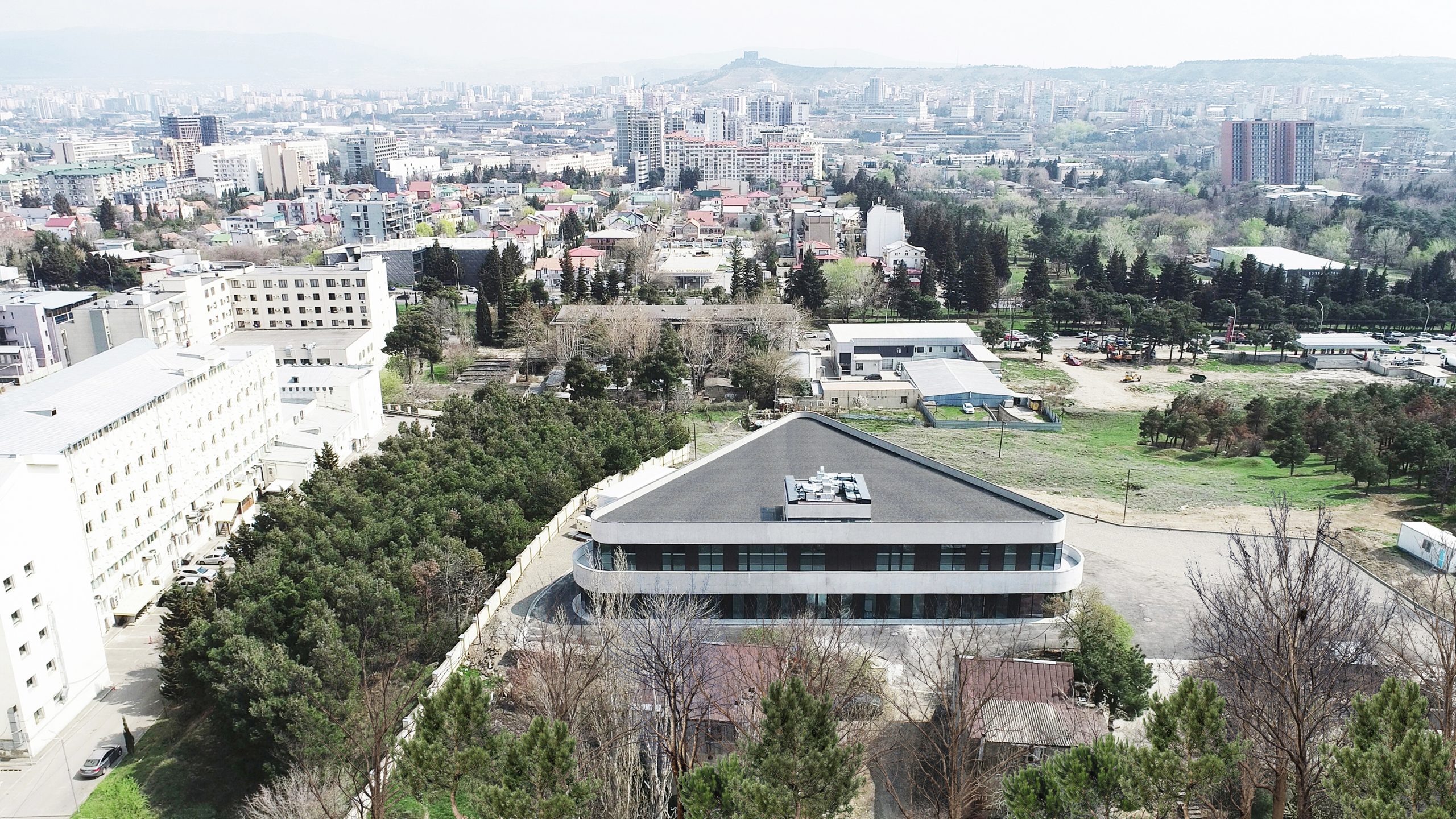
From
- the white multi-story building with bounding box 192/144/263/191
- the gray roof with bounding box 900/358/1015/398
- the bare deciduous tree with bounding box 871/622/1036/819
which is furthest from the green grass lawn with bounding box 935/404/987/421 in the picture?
the white multi-story building with bounding box 192/144/263/191

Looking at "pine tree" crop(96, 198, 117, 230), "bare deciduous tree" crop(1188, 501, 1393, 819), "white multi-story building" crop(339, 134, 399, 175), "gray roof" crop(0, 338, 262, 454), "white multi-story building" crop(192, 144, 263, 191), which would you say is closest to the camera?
"bare deciduous tree" crop(1188, 501, 1393, 819)

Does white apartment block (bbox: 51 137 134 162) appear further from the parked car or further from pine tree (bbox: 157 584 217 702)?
the parked car

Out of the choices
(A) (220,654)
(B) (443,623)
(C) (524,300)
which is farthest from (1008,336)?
(A) (220,654)

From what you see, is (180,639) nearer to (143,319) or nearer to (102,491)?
(102,491)

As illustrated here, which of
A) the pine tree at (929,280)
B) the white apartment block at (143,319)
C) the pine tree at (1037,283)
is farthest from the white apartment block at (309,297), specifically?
the pine tree at (1037,283)

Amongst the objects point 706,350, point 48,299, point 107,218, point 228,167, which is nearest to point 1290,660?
point 706,350

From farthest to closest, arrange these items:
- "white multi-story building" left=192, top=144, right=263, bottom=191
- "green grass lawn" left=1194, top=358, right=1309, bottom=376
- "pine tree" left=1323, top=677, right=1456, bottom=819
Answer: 1. "white multi-story building" left=192, top=144, right=263, bottom=191
2. "green grass lawn" left=1194, top=358, right=1309, bottom=376
3. "pine tree" left=1323, top=677, right=1456, bottom=819
